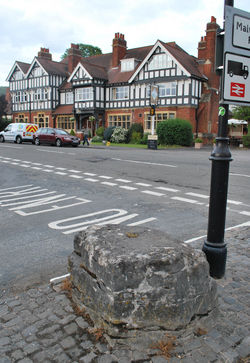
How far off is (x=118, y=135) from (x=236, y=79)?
108ft

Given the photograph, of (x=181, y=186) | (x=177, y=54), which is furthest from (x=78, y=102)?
(x=181, y=186)

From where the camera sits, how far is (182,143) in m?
31.1

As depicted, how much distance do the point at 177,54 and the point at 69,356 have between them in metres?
37.4

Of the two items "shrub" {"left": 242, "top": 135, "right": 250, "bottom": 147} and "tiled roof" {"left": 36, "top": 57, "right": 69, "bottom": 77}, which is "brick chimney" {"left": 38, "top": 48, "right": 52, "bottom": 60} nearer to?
"tiled roof" {"left": 36, "top": 57, "right": 69, "bottom": 77}

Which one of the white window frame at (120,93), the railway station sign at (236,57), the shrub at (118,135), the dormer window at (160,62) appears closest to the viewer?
the railway station sign at (236,57)

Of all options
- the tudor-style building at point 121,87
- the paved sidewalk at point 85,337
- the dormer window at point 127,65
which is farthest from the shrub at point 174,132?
the paved sidewalk at point 85,337

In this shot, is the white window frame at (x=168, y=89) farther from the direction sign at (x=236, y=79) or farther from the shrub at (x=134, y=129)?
the direction sign at (x=236, y=79)

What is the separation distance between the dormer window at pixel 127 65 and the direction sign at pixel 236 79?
39907 mm

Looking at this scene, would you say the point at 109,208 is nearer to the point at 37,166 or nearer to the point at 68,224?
the point at 68,224

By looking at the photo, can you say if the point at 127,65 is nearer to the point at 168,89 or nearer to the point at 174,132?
the point at 168,89

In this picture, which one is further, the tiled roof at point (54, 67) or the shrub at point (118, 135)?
the tiled roof at point (54, 67)

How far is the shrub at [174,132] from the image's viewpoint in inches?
1200

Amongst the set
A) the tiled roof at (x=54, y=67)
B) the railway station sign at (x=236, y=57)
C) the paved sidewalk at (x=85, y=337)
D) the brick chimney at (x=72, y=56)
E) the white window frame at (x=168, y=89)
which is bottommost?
the paved sidewalk at (x=85, y=337)

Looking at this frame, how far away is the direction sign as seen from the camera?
3.45m
